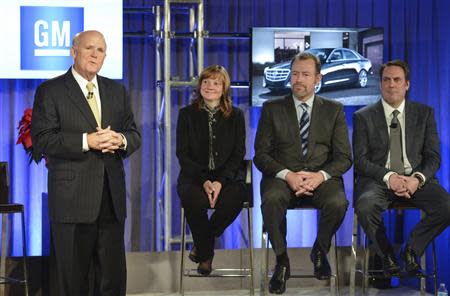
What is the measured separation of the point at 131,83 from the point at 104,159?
85.9 inches

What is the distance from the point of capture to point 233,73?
20.3 feet

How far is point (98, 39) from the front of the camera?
3996 millimetres

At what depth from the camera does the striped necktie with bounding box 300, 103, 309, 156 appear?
493 centimetres

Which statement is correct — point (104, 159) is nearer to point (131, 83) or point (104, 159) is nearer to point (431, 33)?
point (131, 83)

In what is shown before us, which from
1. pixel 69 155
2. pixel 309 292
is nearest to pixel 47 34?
pixel 69 155

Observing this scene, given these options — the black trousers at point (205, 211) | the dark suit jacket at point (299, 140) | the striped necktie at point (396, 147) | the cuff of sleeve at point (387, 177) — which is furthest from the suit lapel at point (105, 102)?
the striped necktie at point (396, 147)

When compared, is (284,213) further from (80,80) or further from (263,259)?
(80,80)

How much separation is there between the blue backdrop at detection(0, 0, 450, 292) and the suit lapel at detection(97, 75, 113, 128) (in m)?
1.99

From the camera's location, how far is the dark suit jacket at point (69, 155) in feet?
12.7

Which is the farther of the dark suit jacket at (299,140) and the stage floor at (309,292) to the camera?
the stage floor at (309,292)

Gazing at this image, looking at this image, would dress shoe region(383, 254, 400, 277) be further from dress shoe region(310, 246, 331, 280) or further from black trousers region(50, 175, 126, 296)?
black trousers region(50, 175, 126, 296)

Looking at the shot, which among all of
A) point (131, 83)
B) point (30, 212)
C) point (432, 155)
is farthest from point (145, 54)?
point (432, 155)

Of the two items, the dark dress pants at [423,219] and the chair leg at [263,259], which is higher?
the dark dress pants at [423,219]

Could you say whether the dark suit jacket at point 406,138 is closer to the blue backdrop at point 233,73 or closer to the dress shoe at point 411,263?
the dress shoe at point 411,263
